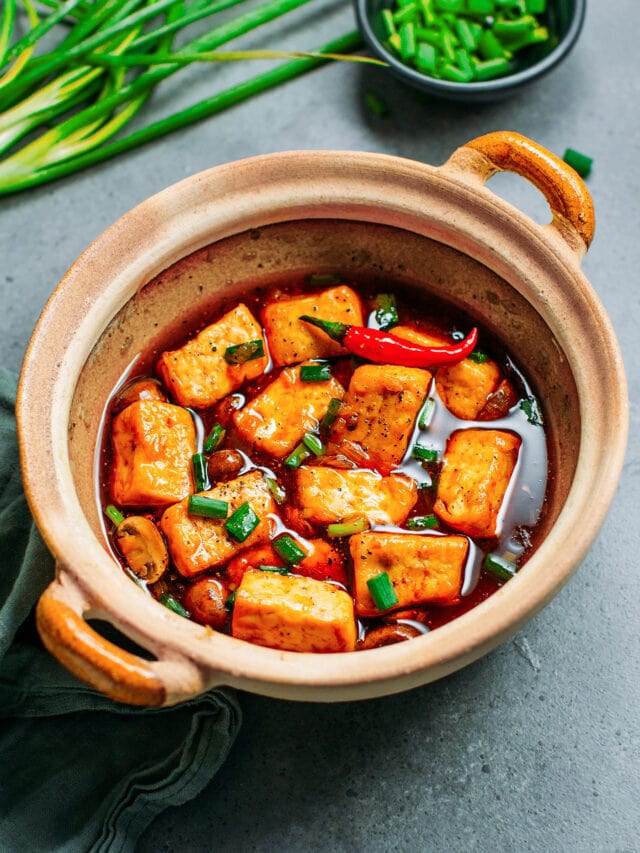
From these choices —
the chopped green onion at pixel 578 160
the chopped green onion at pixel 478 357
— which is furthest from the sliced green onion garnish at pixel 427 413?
the chopped green onion at pixel 578 160

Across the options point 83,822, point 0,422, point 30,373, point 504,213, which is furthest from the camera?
point 0,422

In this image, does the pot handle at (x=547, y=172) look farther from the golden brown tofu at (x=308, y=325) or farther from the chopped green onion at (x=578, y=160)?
the chopped green onion at (x=578, y=160)

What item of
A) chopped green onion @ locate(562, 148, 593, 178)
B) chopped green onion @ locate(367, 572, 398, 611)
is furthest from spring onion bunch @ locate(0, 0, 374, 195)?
chopped green onion @ locate(367, 572, 398, 611)

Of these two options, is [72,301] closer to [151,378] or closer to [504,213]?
[151,378]

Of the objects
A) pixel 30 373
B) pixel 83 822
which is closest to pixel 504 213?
pixel 30 373

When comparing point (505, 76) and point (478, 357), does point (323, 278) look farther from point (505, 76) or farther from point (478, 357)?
point (505, 76)
